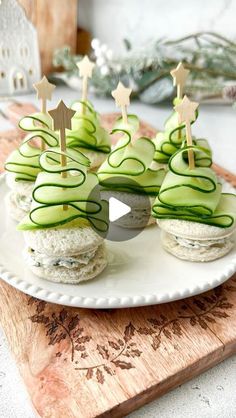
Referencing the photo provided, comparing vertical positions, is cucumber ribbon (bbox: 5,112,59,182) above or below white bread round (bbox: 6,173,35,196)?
above

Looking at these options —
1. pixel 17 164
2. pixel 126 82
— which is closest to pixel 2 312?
pixel 17 164

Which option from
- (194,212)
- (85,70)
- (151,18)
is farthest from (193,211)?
(151,18)

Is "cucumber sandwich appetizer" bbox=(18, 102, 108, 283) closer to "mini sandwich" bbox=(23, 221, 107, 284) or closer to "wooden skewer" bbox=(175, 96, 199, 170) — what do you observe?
"mini sandwich" bbox=(23, 221, 107, 284)

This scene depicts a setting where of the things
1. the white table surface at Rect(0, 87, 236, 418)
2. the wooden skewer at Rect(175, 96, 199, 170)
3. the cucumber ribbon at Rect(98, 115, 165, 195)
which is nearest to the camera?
the white table surface at Rect(0, 87, 236, 418)

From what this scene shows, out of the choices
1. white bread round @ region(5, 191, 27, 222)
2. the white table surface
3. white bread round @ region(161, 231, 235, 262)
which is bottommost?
the white table surface

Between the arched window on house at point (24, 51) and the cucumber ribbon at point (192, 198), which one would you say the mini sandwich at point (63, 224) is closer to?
the cucumber ribbon at point (192, 198)

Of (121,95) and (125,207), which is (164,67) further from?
(125,207)

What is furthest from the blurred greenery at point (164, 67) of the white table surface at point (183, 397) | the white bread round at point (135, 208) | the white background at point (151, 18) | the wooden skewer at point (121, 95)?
the white table surface at point (183, 397)

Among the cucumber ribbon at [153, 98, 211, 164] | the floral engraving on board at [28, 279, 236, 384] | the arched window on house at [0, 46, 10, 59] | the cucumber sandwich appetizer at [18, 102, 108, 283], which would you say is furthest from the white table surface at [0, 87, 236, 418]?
the arched window on house at [0, 46, 10, 59]

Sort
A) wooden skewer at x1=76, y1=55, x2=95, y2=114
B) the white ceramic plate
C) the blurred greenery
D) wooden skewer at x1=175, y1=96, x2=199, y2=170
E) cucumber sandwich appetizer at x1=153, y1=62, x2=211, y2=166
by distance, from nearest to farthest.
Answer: the white ceramic plate
wooden skewer at x1=175, y1=96, x2=199, y2=170
cucumber sandwich appetizer at x1=153, y1=62, x2=211, y2=166
wooden skewer at x1=76, y1=55, x2=95, y2=114
the blurred greenery
